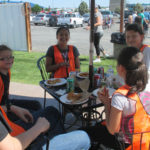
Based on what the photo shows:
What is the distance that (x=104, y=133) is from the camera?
1926 mm

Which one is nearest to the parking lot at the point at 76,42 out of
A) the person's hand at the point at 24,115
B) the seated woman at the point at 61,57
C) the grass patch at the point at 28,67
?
the grass patch at the point at 28,67

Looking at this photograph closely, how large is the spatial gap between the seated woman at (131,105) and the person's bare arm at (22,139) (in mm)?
544

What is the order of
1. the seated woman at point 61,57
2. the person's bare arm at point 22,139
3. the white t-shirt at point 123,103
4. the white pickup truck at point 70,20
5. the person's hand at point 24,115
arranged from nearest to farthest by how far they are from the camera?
the person's bare arm at point 22,139 → the white t-shirt at point 123,103 → the person's hand at point 24,115 → the seated woman at point 61,57 → the white pickup truck at point 70,20

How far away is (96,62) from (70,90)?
14.8 feet

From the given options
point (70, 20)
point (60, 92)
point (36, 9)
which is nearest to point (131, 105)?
point (60, 92)

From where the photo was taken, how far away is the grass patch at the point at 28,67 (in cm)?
529

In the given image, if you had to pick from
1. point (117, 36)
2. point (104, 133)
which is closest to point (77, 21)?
point (117, 36)

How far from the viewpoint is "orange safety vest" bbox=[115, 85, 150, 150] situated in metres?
1.44

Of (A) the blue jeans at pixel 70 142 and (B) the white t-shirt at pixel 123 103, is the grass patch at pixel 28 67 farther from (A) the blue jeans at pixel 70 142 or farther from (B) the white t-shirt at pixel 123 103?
(B) the white t-shirt at pixel 123 103

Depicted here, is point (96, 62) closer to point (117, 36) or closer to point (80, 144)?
point (117, 36)

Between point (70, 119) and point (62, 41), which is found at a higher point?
point (62, 41)

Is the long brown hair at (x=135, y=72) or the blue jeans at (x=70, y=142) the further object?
the blue jeans at (x=70, y=142)

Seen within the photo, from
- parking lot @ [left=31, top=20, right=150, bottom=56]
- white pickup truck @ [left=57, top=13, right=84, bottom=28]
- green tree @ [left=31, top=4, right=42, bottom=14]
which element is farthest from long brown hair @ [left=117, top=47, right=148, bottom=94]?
green tree @ [left=31, top=4, right=42, bottom=14]

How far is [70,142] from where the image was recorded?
1630mm
